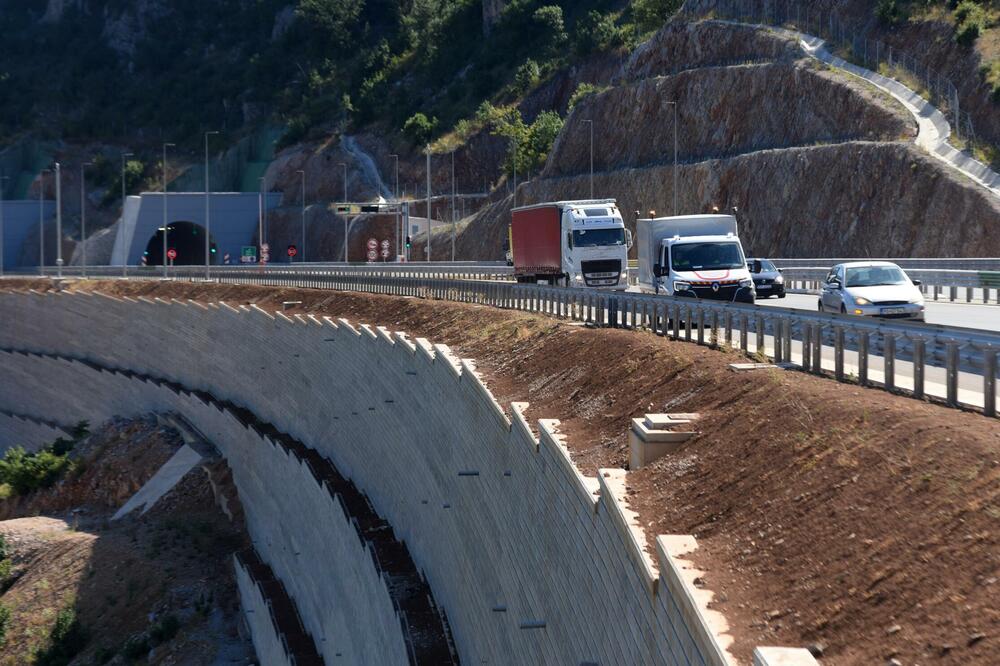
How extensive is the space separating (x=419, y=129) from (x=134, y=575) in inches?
3032

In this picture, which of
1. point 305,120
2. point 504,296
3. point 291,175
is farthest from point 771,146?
point 305,120

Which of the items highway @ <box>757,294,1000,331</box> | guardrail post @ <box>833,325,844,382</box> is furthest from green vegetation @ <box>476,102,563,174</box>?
guardrail post @ <box>833,325,844,382</box>

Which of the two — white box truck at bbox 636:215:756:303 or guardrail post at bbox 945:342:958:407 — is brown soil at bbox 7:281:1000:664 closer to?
guardrail post at bbox 945:342:958:407

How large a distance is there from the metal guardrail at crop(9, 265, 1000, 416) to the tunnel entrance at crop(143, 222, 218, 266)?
83.9 m

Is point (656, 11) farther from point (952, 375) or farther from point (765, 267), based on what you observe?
point (952, 375)

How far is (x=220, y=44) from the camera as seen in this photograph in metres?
155

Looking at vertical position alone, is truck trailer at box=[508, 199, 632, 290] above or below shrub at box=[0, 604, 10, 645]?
above

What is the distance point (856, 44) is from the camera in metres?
67.2

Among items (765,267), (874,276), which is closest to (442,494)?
(874,276)

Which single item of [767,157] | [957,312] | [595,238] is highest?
[767,157]

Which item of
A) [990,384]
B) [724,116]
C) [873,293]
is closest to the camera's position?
[990,384]

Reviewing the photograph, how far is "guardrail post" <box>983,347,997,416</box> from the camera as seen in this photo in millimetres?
11336

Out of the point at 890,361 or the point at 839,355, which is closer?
the point at 890,361

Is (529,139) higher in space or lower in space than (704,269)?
higher
